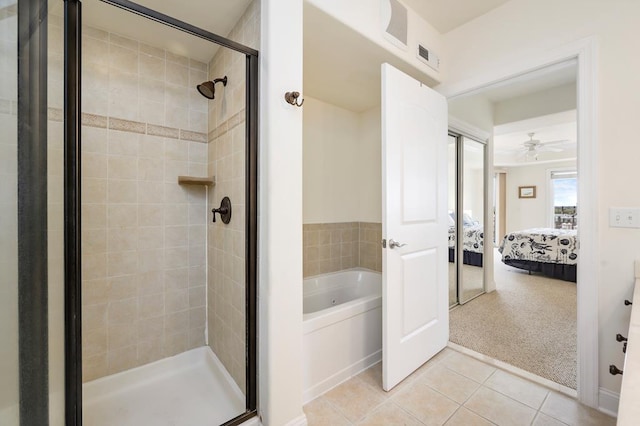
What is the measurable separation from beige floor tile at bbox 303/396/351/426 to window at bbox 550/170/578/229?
7.45 m

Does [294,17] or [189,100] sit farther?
[189,100]

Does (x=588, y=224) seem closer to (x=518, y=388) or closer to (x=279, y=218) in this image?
(x=518, y=388)

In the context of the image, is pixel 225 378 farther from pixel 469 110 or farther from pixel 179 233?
pixel 469 110

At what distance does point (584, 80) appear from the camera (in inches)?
63.1

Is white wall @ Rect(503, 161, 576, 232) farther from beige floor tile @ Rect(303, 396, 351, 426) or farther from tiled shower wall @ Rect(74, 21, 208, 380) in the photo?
tiled shower wall @ Rect(74, 21, 208, 380)

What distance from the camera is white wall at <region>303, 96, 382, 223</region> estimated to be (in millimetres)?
2684

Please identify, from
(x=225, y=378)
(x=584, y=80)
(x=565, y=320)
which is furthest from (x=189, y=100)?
(x=565, y=320)

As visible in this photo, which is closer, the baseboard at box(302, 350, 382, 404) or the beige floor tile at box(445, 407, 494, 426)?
the beige floor tile at box(445, 407, 494, 426)

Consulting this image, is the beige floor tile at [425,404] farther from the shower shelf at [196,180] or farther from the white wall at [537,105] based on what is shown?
the white wall at [537,105]

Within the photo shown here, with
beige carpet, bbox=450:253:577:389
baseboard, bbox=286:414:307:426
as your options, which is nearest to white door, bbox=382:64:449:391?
beige carpet, bbox=450:253:577:389

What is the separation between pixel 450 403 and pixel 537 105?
3.69 metres

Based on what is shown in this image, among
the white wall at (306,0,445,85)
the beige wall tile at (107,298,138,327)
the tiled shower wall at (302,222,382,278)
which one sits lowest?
the beige wall tile at (107,298,138,327)

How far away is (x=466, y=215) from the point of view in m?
3.59

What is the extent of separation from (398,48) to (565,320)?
10.1ft
